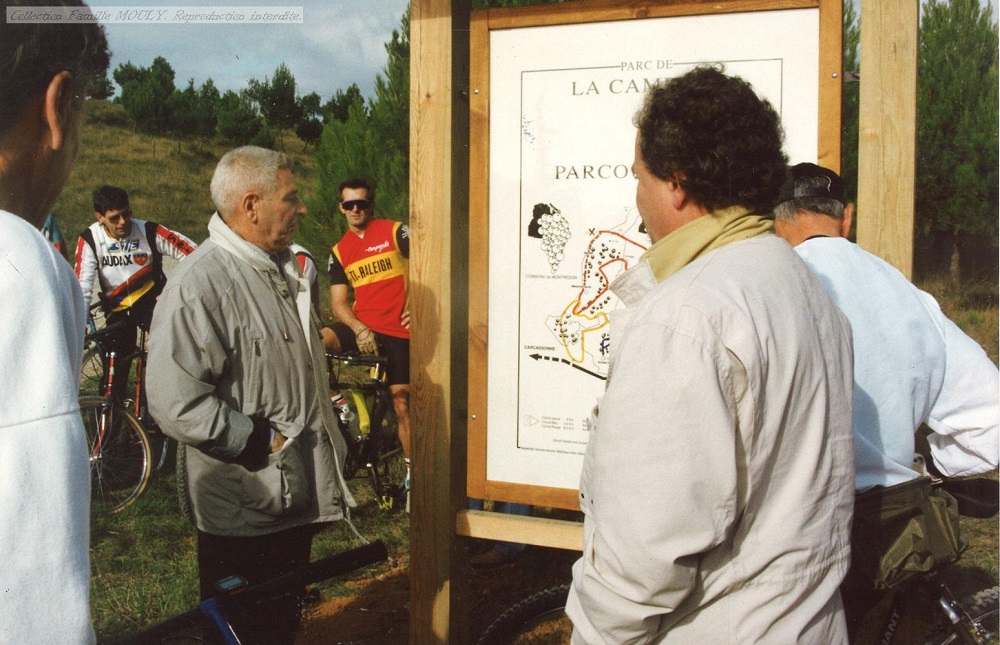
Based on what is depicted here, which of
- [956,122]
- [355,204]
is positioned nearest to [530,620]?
[355,204]

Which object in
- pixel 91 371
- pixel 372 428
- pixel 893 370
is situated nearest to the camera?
pixel 893 370

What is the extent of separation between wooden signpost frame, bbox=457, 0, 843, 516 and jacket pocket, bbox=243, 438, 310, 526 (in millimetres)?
529

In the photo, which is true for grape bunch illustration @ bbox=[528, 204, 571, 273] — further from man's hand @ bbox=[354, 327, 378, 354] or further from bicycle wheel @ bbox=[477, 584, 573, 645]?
man's hand @ bbox=[354, 327, 378, 354]

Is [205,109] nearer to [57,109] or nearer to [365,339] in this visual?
[365,339]

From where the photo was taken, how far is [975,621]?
8.28ft

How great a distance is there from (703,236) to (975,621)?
1.84m

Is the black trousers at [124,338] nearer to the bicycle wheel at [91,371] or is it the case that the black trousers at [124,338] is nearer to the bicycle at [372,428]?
the bicycle wheel at [91,371]

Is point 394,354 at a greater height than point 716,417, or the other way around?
point 716,417

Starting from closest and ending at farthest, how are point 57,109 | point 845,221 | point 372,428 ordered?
point 57,109, point 845,221, point 372,428

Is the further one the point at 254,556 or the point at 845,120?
the point at 845,120

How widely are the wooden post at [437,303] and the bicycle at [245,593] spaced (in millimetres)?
814

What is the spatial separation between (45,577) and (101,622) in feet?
11.4

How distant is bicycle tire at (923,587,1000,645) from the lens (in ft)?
8.26

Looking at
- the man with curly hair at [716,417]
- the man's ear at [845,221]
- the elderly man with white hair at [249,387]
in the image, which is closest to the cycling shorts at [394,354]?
the elderly man with white hair at [249,387]
